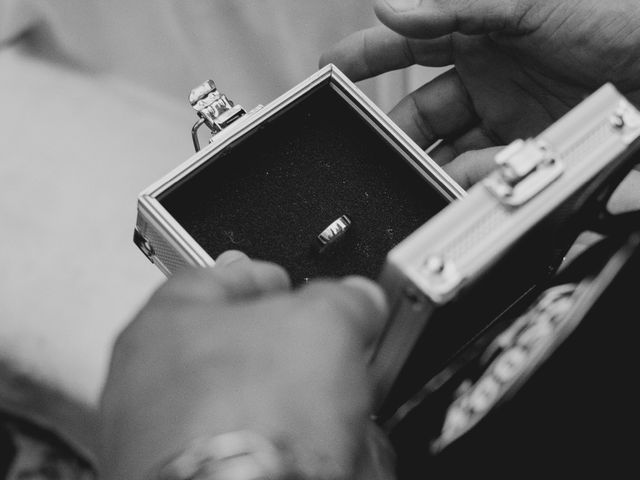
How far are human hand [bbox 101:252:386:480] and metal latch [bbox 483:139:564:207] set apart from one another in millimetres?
102

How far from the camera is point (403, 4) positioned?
789 mm

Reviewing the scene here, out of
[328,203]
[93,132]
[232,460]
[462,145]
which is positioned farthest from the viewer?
[93,132]

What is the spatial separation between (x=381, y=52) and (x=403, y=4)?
134 millimetres

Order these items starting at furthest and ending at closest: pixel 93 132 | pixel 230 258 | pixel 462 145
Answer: pixel 93 132, pixel 462 145, pixel 230 258

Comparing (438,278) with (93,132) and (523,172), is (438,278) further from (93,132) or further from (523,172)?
(93,132)

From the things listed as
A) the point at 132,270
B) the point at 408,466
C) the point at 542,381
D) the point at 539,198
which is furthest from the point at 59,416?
the point at 539,198

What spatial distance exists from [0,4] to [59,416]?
0.64 meters

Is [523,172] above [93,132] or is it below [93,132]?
below

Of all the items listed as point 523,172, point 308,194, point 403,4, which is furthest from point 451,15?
point 523,172

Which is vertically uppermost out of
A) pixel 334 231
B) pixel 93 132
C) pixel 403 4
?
pixel 93 132

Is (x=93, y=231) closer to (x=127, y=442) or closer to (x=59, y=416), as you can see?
(x=59, y=416)

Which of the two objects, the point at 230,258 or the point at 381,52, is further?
the point at 381,52

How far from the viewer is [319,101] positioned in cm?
73

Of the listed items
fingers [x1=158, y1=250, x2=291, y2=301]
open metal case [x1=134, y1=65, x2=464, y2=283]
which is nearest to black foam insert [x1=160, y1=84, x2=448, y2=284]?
open metal case [x1=134, y1=65, x2=464, y2=283]
